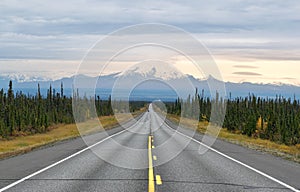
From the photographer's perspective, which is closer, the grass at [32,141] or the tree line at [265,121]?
the grass at [32,141]

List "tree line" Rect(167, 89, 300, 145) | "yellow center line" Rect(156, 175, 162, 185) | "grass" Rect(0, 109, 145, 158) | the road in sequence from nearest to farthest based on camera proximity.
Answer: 1. the road
2. "yellow center line" Rect(156, 175, 162, 185)
3. "grass" Rect(0, 109, 145, 158)
4. "tree line" Rect(167, 89, 300, 145)

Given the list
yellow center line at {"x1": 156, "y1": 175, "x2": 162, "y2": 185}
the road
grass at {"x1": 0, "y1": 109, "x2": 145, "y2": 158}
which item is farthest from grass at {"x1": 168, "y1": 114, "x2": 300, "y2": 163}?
grass at {"x1": 0, "y1": 109, "x2": 145, "y2": 158}

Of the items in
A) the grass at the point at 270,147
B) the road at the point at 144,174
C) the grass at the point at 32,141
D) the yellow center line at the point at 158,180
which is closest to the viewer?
the road at the point at 144,174

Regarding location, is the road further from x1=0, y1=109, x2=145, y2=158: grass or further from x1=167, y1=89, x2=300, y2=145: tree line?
x1=167, y1=89, x2=300, y2=145: tree line

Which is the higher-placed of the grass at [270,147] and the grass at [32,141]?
the grass at [32,141]

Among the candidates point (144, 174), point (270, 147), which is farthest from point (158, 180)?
point (270, 147)

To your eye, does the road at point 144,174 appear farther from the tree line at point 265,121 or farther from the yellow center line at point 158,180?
the tree line at point 265,121

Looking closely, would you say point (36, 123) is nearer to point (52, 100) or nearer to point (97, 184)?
point (52, 100)

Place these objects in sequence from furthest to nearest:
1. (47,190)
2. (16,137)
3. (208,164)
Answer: (16,137), (208,164), (47,190)

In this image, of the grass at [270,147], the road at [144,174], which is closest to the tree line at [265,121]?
the grass at [270,147]

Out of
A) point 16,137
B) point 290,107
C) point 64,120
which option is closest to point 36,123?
point 16,137

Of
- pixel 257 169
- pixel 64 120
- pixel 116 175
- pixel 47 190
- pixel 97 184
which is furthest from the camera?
pixel 64 120

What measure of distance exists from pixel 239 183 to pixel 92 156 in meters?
9.37

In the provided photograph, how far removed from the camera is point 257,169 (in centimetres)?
1675
